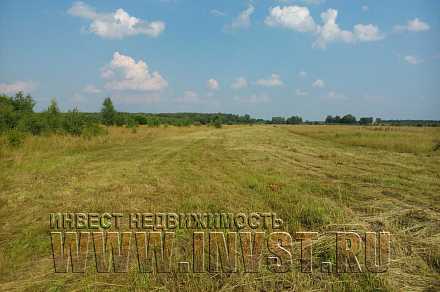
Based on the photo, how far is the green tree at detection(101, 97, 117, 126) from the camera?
44812 mm

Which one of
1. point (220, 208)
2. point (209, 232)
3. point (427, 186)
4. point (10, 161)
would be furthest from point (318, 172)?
point (10, 161)

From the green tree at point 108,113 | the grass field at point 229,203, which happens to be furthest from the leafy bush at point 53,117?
the green tree at point 108,113

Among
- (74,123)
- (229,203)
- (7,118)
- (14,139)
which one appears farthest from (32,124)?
(229,203)

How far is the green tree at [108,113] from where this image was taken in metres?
44.8

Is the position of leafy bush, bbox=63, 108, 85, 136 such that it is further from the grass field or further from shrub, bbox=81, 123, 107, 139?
the grass field

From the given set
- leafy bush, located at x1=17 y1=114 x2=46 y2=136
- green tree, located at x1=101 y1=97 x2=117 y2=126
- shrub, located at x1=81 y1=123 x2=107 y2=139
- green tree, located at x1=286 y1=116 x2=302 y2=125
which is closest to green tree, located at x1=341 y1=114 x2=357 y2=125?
green tree, located at x1=286 y1=116 x2=302 y2=125

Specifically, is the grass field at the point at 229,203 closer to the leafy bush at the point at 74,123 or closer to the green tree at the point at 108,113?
the leafy bush at the point at 74,123

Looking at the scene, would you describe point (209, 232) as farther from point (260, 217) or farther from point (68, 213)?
point (68, 213)

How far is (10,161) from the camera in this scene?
12594 millimetres

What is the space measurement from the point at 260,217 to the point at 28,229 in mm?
4020

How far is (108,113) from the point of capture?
4500 cm

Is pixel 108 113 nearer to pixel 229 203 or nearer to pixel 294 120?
pixel 229 203

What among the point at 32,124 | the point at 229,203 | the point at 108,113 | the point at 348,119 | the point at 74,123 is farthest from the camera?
the point at 348,119

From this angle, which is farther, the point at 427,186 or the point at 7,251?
the point at 427,186
